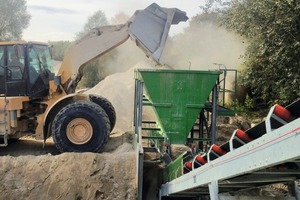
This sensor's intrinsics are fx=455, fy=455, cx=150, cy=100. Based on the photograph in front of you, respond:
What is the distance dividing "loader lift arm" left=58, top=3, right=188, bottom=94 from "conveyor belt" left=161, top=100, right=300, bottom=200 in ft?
14.8

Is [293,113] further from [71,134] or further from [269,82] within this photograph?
[269,82]

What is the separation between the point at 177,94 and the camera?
8.91 m

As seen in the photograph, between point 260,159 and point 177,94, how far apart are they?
5.37m

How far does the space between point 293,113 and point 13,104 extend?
770cm

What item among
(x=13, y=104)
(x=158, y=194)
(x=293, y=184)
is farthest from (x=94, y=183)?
(x=293, y=184)

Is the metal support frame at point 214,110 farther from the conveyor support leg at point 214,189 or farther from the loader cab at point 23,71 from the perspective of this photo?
the conveyor support leg at point 214,189

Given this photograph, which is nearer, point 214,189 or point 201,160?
point 214,189

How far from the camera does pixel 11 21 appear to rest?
136 ft

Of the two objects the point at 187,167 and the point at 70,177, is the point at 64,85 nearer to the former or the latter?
the point at 70,177

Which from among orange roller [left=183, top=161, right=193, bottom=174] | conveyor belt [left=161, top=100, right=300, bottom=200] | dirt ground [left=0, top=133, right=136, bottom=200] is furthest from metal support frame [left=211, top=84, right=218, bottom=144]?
conveyor belt [left=161, top=100, right=300, bottom=200]

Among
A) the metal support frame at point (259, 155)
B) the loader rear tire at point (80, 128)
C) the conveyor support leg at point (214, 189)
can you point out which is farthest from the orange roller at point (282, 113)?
the loader rear tire at point (80, 128)

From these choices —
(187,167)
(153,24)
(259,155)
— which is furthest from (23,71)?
(259,155)

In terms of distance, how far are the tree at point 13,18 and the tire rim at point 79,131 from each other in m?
32.5

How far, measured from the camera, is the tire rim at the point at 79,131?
9875 millimetres
